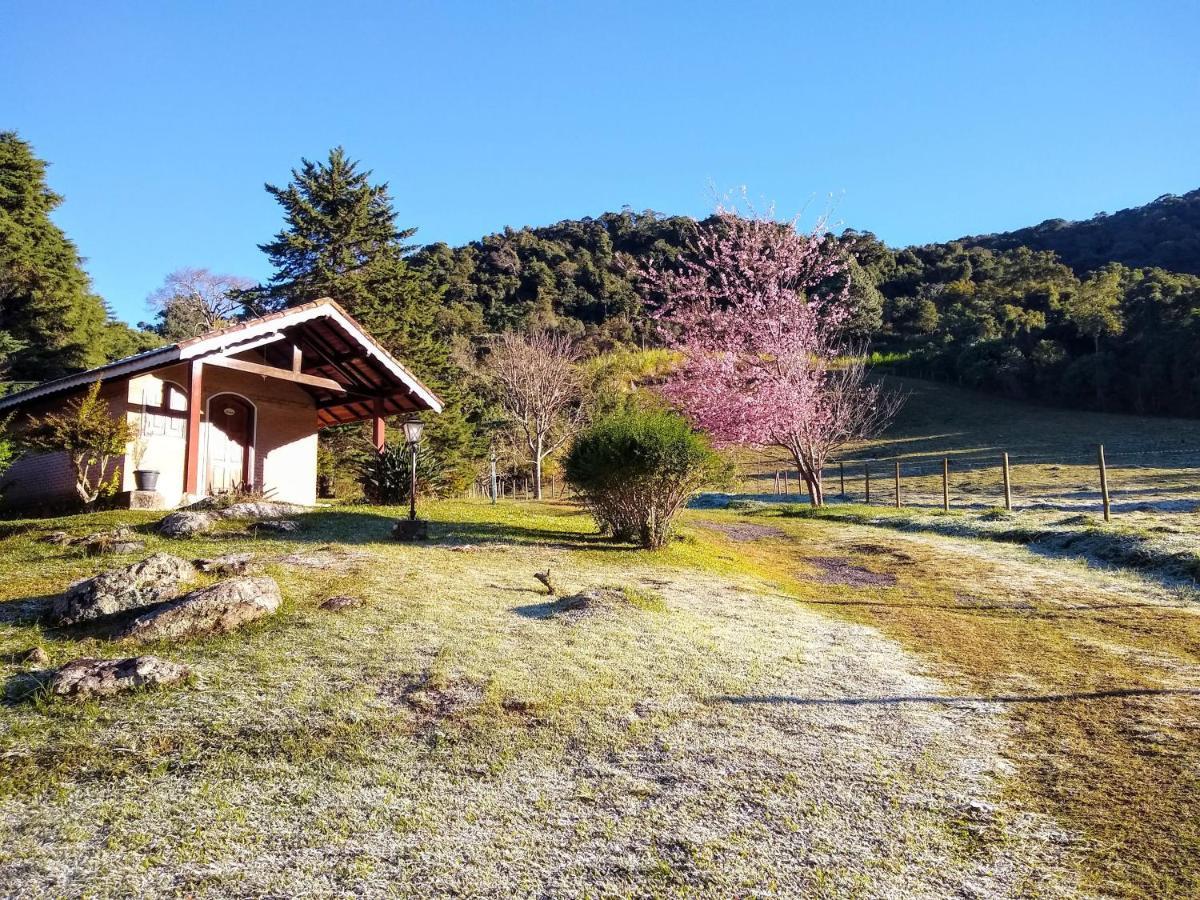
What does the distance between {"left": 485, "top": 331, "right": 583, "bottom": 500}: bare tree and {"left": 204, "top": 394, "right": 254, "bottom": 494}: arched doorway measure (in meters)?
13.8

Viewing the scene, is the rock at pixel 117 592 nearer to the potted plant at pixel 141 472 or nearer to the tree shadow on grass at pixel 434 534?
the tree shadow on grass at pixel 434 534

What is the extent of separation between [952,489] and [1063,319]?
32.1m

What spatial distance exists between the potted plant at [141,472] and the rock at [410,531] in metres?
5.25

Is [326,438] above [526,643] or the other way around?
above

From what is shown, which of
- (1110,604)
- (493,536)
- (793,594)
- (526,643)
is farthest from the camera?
(493,536)

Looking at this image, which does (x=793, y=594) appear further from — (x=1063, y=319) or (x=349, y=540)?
(x=1063, y=319)

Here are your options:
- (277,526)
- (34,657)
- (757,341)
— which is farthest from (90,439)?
(757,341)

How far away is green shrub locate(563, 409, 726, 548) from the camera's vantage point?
1070 centimetres

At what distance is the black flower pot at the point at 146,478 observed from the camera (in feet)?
42.5

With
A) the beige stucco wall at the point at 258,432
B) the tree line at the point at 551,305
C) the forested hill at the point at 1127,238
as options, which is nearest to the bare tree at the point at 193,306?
the tree line at the point at 551,305

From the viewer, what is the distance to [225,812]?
10.7ft

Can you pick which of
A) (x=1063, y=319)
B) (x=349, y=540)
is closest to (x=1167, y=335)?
(x=1063, y=319)

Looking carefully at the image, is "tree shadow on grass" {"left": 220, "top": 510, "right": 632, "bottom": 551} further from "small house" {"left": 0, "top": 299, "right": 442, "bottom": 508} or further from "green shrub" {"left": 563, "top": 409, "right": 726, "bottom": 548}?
"small house" {"left": 0, "top": 299, "right": 442, "bottom": 508}

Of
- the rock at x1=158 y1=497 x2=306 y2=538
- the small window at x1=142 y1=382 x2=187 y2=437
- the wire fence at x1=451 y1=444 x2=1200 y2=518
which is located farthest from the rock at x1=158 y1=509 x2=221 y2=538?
the wire fence at x1=451 y1=444 x2=1200 y2=518
